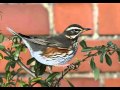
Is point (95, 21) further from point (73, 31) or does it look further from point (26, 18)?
point (73, 31)

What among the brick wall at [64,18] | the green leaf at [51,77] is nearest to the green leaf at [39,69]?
the green leaf at [51,77]

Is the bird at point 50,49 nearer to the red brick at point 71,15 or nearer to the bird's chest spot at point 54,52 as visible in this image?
the bird's chest spot at point 54,52

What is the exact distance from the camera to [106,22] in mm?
1392

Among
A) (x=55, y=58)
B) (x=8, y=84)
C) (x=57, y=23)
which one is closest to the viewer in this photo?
(x=55, y=58)

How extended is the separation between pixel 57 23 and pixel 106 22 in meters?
0.14

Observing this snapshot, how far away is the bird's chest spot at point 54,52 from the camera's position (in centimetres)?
79

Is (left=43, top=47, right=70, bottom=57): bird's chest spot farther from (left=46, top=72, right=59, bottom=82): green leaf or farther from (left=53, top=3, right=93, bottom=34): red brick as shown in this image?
(left=53, top=3, right=93, bottom=34): red brick

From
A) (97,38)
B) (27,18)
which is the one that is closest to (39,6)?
(27,18)

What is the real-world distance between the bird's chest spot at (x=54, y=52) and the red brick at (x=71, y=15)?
568 millimetres

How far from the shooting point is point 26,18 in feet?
4.54

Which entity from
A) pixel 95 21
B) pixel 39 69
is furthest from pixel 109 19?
pixel 39 69

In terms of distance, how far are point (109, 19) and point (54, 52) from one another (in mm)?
620

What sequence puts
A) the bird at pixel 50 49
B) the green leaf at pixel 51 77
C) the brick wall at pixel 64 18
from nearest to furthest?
the bird at pixel 50 49
the green leaf at pixel 51 77
the brick wall at pixel 64 18

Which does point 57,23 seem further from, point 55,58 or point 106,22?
point 55,58
